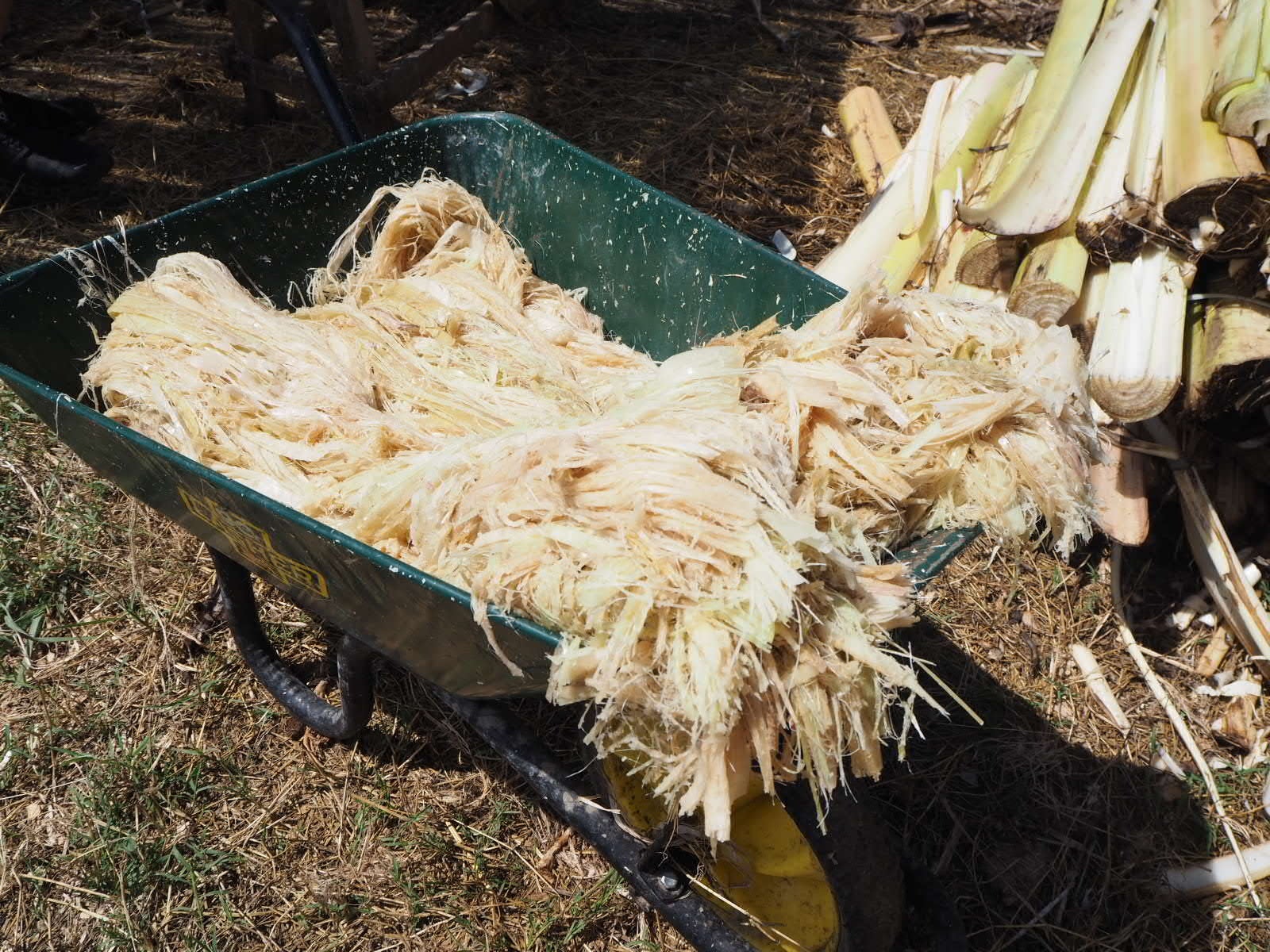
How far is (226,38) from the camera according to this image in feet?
15.7

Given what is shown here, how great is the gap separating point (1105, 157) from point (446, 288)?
1.70m

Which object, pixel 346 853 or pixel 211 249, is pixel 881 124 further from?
pixel 346 853

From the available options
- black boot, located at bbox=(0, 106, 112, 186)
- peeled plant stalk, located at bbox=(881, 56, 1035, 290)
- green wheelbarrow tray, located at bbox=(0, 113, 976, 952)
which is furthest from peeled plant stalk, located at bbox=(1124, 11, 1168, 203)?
black boot, located at bbox=(0, 106, 112, 186)

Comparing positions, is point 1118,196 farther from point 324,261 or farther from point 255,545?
point 255,545

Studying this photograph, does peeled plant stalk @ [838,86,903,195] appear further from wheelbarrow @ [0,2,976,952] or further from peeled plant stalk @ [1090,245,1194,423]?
wheelbarrow @ [0,2,976,952]

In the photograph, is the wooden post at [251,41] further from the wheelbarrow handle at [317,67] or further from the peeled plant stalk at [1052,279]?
the peeled plant stalk at [1052,279]

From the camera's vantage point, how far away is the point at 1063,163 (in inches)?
96.2

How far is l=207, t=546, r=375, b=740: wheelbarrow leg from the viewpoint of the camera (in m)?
1.99

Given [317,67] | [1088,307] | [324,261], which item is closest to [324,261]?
[324,261]

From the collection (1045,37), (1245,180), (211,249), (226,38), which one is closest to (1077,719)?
(1245,180)

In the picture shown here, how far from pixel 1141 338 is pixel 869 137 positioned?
6.67 ft

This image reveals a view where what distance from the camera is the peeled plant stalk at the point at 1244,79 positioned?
2.25m

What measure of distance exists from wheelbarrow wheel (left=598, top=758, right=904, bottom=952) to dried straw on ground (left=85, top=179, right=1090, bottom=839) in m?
0.26

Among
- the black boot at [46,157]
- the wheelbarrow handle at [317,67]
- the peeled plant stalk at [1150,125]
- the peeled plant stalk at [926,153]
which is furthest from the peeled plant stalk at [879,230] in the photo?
the black boot at [46,157]
